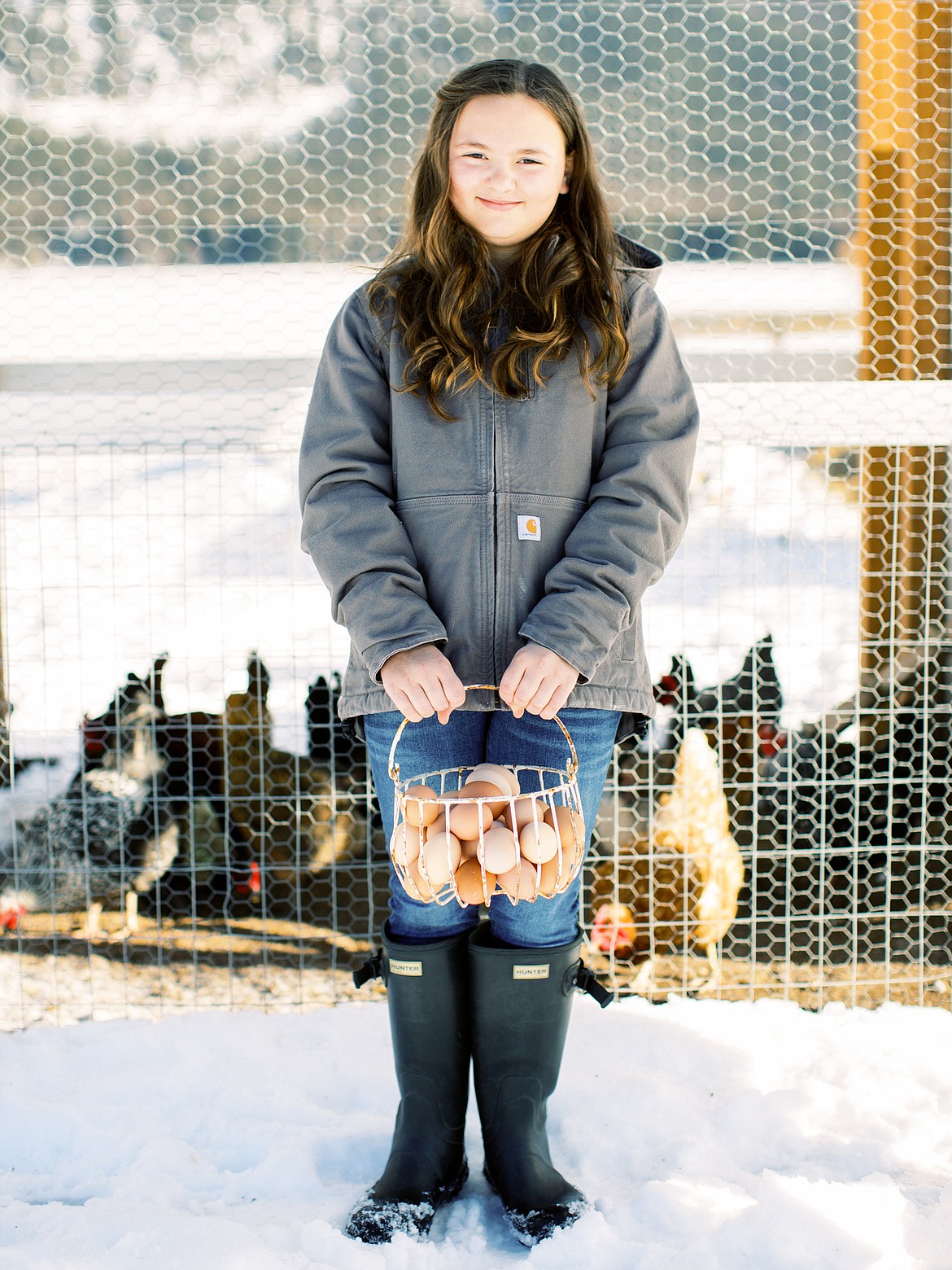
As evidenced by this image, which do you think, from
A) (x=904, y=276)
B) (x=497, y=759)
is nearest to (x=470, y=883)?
(x=497, y=759)

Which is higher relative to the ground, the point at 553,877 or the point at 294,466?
the point at 294,466

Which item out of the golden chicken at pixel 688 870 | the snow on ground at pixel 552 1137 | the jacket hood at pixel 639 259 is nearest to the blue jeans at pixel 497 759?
the snow on ground at pixel 552 1137

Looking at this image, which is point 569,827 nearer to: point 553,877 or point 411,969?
point 553,877

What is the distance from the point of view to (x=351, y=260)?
1987 millimetres

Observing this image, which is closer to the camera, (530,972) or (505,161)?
(505,161)

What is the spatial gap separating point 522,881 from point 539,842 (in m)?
0.05

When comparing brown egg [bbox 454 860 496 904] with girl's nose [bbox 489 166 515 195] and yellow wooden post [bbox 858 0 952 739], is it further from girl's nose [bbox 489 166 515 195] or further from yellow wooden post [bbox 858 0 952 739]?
yellow wooden post [bbox 858 0 952 739]

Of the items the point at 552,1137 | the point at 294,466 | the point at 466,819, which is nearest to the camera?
the point at 466,819

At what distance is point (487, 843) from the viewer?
991mm

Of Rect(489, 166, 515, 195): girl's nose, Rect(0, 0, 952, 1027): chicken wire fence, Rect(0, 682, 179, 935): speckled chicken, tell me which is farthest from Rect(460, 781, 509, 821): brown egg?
Rect(0, 682, 179, 935): speckled chicken

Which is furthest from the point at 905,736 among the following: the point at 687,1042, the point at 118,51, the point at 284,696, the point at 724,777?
the point at 118,51

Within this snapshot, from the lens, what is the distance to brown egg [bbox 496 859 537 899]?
1.01m

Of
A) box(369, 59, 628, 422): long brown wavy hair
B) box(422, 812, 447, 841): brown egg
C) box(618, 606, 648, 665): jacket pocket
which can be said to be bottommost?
box(422, 812, 447, 841): brown egg

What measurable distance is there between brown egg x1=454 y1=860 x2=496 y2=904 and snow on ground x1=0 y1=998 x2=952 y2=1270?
42 centimetres
